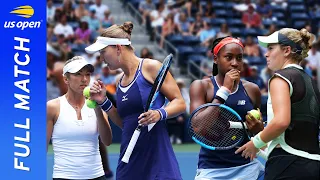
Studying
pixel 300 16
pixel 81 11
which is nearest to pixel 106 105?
pixel 81 11

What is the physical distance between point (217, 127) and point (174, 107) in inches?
13.1

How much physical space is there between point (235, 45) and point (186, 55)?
1317 cm

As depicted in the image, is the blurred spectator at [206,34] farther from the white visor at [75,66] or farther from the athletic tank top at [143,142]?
the athletic tank top at [143,142]

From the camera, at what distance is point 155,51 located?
19.1 meters

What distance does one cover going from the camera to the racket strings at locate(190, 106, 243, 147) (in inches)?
201

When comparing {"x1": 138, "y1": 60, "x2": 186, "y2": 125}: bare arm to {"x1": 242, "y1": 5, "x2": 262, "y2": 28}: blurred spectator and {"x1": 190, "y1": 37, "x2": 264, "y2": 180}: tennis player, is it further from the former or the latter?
{"x1": 242, "y1": 5, "x2": 262, "y2": 28}: blurred spectator

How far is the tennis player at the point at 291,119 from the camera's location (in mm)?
4402

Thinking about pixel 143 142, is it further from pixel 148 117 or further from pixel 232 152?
pixel 232 152

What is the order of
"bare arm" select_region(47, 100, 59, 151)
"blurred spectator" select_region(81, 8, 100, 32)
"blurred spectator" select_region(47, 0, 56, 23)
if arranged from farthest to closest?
1. "blurred spectator" select_region(81, 8, 100, 32)
2. "blurred spectator" select_region(47, 0, 56, 23)
3. "bare arm" select_region(47, 100, 59, 151)

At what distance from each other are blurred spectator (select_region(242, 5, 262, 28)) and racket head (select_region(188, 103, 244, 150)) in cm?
1570

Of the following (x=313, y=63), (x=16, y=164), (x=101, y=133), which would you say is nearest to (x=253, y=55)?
(x=313, y=63)

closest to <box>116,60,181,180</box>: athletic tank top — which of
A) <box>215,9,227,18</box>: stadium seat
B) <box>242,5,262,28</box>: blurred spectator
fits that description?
<box>242,5,262,28</box>: blurred spectator

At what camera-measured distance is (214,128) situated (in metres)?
5.17

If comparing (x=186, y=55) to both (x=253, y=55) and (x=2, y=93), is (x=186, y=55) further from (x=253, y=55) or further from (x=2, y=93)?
(x=2, y=93)
